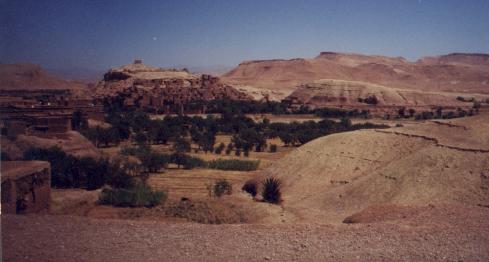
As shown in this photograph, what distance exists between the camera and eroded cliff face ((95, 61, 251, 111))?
67.3m

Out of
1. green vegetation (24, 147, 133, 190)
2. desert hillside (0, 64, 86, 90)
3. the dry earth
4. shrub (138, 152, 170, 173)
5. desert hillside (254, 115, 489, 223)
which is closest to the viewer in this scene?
desert hillside (254, 115, 489, 223)

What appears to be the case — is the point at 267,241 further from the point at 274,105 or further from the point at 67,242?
the point at 274,105

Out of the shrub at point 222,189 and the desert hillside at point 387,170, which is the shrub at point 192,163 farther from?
the desert hillside at point 387,170

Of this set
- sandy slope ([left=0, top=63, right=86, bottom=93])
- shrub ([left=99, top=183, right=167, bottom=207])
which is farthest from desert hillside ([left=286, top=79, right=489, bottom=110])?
shrub ([left=99, top=183, right=167, bottom=207])

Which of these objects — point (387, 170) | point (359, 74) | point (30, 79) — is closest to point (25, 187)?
point (387, 170)

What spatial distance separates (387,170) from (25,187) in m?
11.9

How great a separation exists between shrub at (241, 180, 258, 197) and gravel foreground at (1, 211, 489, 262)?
1165cm

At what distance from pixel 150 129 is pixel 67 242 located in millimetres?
38050

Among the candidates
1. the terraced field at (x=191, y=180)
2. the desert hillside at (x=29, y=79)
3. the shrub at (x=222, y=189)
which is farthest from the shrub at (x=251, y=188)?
the desert hillside at (x=29, y=79)

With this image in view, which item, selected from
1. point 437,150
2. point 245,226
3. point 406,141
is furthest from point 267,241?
point 406,141

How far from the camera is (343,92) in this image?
82.9 metres

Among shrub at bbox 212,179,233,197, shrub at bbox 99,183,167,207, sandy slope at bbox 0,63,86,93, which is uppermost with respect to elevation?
sandy slope at bbox 0,63,86,93

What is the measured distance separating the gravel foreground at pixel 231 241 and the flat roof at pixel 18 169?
386cm

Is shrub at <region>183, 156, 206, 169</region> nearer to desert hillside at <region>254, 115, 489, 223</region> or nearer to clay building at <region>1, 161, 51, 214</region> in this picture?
desert hillside at <region>254, 115, 489, 223</region>
